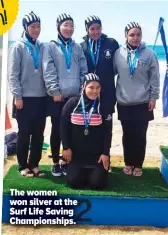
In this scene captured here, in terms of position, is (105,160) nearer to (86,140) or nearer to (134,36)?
(86,140)

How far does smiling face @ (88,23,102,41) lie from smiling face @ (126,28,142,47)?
269mm

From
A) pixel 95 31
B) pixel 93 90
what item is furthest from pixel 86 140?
pixel 95 31

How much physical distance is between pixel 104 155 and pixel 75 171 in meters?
0.30

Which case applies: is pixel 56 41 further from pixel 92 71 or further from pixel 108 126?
pixel 108 126

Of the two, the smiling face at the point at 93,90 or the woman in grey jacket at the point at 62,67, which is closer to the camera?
the smiling face at the point at 93,90

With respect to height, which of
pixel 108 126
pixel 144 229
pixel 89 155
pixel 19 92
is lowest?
pixel 144 229

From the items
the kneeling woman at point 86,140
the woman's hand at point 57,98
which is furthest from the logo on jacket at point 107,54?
the woman's hand at point 57,98

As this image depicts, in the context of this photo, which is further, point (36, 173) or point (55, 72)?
point (36, 173)

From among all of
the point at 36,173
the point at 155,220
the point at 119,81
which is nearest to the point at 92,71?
→ the point at 119,81

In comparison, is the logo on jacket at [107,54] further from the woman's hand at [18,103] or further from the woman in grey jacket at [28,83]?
the woman's hand at [18,103]

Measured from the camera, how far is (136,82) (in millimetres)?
3672

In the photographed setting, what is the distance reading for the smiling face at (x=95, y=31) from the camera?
361 centimetres

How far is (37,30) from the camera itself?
3.53 meters

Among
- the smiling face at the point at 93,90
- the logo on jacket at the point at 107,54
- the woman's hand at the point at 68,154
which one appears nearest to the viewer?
the smiling face at the point at 93,90
